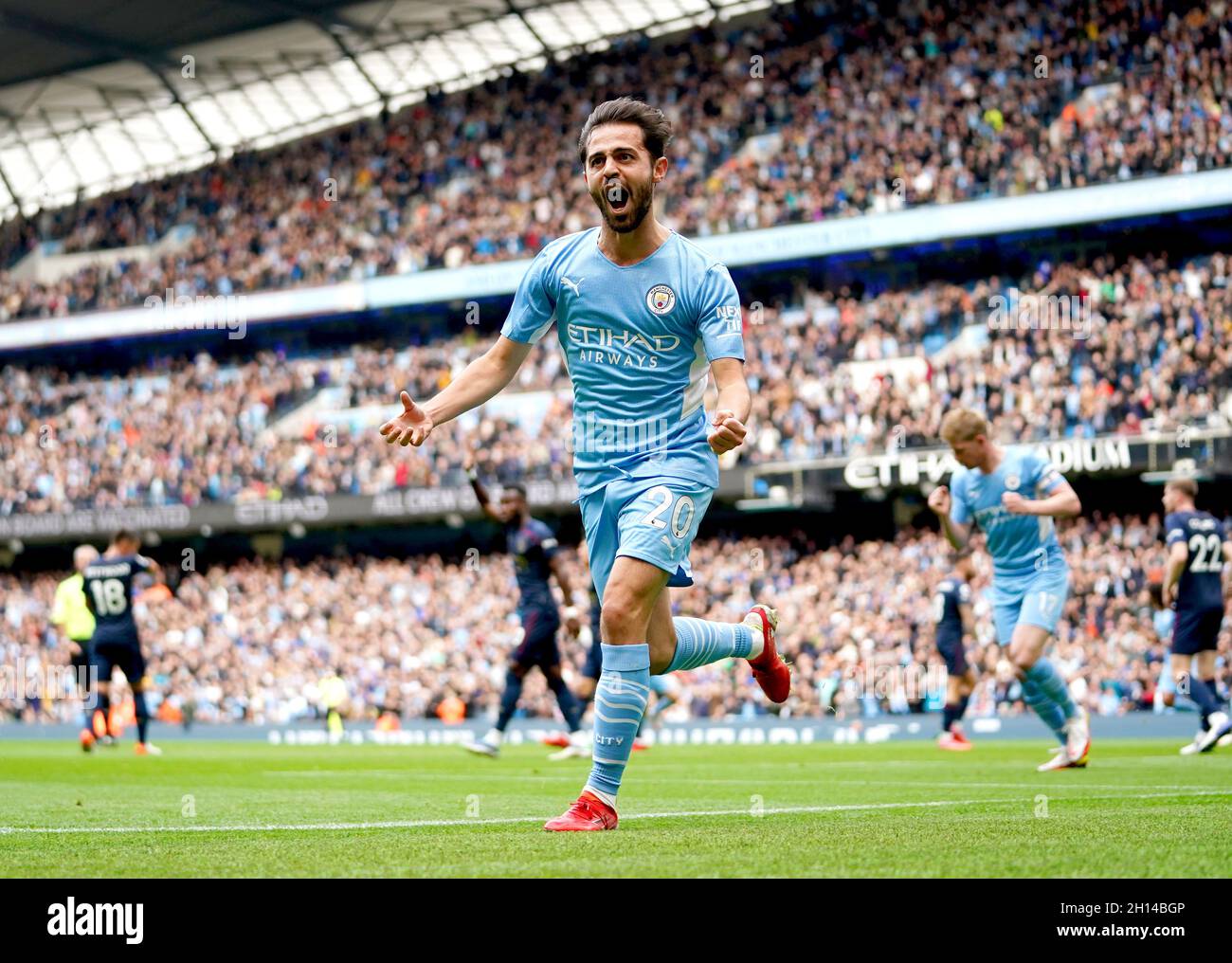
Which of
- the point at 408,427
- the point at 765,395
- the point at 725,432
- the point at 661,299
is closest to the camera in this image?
the point at 725,432

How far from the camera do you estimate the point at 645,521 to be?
5910 mm

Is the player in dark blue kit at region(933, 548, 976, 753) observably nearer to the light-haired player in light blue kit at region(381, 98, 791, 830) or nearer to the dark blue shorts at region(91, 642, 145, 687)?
the dark blue shorts at region(91, 642, 145, 687)

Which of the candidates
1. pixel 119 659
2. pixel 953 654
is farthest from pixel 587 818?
pixel 119 659

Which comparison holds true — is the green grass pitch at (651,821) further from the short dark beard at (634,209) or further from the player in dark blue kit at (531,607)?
the short dark beard at (634,209)

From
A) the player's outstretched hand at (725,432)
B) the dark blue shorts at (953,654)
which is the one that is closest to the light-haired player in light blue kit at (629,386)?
the player's outstretched hand at (725,432)

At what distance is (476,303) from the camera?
3688cm

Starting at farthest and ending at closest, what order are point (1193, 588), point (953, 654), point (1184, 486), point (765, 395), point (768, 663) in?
point (765, 395)
point (953, 654)
point (1193, 588)
point (1184, 486)
point (768, 663)

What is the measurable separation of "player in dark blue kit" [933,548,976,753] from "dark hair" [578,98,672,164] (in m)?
10.4

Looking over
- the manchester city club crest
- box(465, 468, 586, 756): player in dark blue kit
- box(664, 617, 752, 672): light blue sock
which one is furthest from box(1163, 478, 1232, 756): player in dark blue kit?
the manchester city club crest

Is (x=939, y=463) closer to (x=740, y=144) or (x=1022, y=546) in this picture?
(x=740, y=144)

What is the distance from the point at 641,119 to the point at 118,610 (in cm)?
1218

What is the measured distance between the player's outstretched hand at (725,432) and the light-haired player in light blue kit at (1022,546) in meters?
4.88

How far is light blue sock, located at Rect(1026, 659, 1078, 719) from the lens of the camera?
33.9 feet
